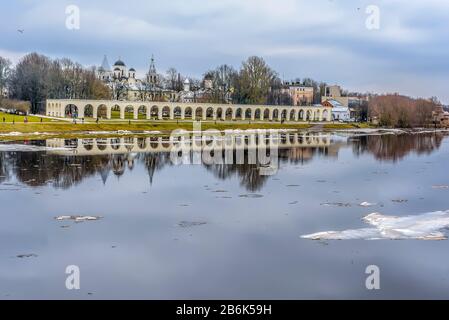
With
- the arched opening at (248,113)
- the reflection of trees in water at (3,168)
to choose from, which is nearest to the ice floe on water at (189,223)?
the reflection of trees in water at (3,168)

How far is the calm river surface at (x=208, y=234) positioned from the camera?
11.4 metres

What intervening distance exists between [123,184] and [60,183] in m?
2.97

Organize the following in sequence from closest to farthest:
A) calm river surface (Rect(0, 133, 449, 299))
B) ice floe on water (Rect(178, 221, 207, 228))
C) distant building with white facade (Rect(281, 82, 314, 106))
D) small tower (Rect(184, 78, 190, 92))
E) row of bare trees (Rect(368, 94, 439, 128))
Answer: calm river surface (Rect(0, 133, 449, 299)) < ice floe on water (Rect(178, 221, 207, 228)) < row of bare trees (Rect(368, 94, 439, 128)) < small tower (Rect(184, 78, 190, 92)) < distant building with white facade (Rect(281, 82, 314, 106))

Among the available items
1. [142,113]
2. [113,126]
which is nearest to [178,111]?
[142,113]

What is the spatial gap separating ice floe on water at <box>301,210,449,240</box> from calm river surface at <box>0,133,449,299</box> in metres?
0.45

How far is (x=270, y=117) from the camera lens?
115m

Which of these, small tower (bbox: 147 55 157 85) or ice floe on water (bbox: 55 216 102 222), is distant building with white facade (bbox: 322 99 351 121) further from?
ice floe on water (bbox: 55 216 102 222)

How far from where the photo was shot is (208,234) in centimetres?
1583

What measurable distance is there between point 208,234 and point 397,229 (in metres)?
5.93

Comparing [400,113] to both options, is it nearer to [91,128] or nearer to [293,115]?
[293,115]

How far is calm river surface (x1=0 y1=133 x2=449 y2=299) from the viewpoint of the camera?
37.5 ft

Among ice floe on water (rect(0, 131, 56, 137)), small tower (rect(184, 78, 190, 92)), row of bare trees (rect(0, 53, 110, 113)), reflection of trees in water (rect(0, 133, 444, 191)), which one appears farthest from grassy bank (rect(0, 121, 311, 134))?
small tower (rect(184, 78, 190, 92))
